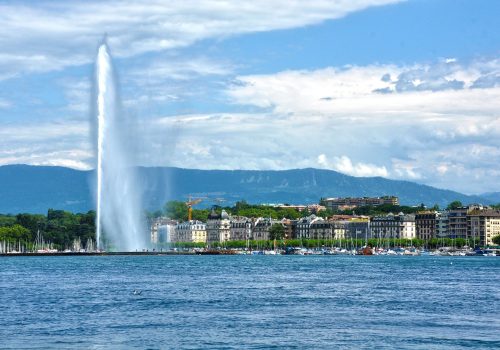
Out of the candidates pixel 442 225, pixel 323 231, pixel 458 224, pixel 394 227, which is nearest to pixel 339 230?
pixel 323 231

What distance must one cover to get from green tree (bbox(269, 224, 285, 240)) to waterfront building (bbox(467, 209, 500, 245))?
3589 cm

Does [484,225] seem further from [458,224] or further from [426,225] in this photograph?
[426,225]

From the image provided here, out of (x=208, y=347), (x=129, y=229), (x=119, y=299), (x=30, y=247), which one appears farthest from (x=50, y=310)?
(x=30, y=247)

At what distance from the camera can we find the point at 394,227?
630ft

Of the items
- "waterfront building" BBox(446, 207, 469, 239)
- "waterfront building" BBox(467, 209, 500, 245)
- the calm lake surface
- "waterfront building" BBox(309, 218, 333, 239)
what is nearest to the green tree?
"waterfront building" BBox(309, 218, 333, 239)

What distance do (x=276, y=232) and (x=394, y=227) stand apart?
2158cm

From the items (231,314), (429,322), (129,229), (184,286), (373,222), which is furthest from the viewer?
(373,222)

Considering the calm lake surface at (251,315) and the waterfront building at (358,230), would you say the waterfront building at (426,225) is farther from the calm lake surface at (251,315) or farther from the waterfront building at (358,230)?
the calm lake surface at (251,315)

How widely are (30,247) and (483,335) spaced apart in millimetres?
129854

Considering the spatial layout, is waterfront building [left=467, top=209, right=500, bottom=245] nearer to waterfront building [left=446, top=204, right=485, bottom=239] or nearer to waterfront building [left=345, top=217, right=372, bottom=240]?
waterfront building [left=446, top=204, right=485, bottom=239]

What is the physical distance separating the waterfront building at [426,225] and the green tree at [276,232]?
24764mm

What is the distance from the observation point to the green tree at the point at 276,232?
19229 cm

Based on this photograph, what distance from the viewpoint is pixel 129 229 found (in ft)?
400

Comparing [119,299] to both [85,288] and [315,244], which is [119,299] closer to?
[85,288]
